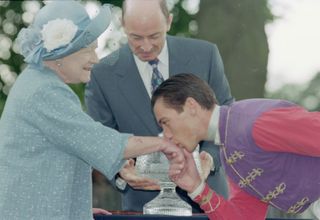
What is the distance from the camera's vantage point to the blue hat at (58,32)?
5156mm

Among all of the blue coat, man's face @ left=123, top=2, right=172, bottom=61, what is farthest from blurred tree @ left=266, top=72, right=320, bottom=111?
the blue coat

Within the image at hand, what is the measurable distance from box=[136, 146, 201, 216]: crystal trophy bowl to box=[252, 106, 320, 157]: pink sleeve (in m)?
0.66

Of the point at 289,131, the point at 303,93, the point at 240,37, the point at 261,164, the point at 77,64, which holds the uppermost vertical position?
the point at 77,64

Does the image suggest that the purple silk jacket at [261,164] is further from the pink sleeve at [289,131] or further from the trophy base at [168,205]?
the trophy base at [168,205]

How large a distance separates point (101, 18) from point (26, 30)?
35cm

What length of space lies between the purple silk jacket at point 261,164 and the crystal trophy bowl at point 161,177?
42cm

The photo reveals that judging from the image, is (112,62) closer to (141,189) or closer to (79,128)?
(141,189)

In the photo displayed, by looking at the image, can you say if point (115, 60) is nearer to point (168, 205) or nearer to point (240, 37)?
point (168, 205)

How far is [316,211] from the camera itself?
5656 millimetres

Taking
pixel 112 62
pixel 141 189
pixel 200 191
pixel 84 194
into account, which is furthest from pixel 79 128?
pixel 112 62

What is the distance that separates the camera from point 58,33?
16.8 ft

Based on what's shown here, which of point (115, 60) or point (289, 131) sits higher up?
point (289, 131)

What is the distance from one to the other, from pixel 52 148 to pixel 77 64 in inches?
17.4

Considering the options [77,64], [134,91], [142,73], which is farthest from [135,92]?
[77,64]
